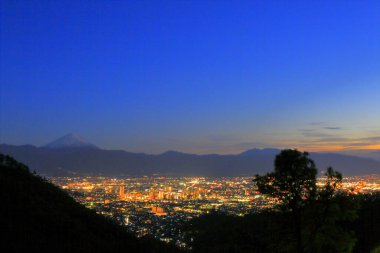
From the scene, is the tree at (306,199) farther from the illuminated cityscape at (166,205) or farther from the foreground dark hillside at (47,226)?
the foreground dark hillside at (47,226)

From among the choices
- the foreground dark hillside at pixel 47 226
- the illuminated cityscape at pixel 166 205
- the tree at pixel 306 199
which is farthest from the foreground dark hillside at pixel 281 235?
the foreground dark hillside at pixel 47 226

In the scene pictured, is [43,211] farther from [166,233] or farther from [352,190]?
[166,233]

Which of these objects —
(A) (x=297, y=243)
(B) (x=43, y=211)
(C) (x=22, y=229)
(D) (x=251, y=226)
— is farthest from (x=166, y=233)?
(A) (x=297, y=243)

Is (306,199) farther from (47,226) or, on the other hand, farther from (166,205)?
(166,205)

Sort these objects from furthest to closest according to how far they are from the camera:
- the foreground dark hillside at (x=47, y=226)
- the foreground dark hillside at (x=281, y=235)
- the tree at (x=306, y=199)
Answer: the foreground dark hillside at (x=47, y=226) < the foreground dark hillside at (x=281, y=235) < the tree at (x=306, y=199)

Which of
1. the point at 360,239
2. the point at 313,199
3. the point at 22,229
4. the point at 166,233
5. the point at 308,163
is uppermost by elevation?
the point at 308,163

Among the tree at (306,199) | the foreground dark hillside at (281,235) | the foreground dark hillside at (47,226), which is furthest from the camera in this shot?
the foreground dark hillside at (47,226)

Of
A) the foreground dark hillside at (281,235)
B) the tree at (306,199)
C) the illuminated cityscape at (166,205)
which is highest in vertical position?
the tree at (306,199)

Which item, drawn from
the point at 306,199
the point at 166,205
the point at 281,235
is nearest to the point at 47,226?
the point at 281,235
